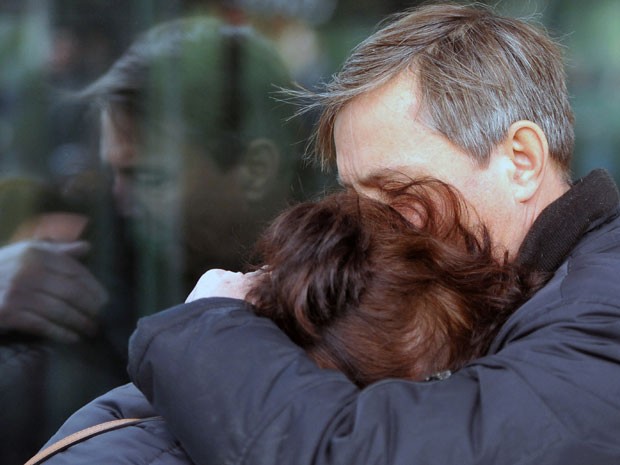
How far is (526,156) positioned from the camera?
1658 mm

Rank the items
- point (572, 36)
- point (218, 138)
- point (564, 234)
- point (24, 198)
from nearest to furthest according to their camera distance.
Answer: point (564, 234), point (24, 198), point (218, 138), point (572, 36)

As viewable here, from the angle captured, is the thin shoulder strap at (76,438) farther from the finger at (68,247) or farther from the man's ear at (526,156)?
the finger at (68,247)

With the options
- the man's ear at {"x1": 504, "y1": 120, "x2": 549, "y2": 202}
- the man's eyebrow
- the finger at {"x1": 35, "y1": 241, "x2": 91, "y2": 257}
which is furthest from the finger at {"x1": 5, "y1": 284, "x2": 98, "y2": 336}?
the man's ear at {"x1": 504, "y1": 120, "x2": 549, "y2": 202}

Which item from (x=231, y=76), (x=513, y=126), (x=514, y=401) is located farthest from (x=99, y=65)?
(x=514, y=401)

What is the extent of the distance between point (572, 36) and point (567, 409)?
2.37 metres

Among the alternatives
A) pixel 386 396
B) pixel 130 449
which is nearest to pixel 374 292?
pixel 386 396

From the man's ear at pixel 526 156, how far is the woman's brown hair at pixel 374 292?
365 mm

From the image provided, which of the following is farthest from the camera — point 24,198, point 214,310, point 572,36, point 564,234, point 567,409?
point 572,36

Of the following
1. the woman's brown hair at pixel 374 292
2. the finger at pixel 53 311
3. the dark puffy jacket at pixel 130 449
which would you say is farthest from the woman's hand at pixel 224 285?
the finger at pixel 53 311

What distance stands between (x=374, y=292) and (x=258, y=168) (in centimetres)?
180

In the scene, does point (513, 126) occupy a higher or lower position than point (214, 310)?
higher

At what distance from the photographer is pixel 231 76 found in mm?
2904

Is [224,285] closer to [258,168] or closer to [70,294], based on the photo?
[70,294]

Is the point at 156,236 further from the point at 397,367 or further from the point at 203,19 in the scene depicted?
the point at 397,367
